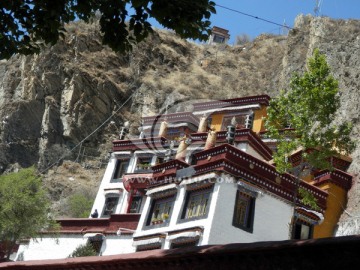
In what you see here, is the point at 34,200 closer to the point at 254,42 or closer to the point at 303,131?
the point at 303,131

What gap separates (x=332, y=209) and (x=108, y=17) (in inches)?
892

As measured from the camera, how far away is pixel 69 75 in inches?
2665

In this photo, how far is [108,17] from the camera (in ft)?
35.1

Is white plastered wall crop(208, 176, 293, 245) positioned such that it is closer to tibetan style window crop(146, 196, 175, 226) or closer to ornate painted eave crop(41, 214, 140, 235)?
tibetan style window crop(146, 196, 175, 226)

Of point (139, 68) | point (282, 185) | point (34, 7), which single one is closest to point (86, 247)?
point (282, 185)

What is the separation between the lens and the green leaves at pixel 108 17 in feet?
33.8

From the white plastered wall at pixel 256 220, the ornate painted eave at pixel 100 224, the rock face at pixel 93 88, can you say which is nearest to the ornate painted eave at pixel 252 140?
the white plastered wall at pixel 256 220

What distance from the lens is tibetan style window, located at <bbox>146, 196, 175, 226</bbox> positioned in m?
28.6

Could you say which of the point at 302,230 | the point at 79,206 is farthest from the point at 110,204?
the point at 302,230

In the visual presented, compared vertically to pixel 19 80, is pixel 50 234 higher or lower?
lower

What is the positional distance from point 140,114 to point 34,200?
3706cm

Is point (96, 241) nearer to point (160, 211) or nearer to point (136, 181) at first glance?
point (136, 181)

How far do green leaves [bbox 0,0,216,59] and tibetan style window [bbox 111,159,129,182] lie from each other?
93.2 ft

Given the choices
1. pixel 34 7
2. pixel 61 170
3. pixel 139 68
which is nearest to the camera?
pixel 34 7
